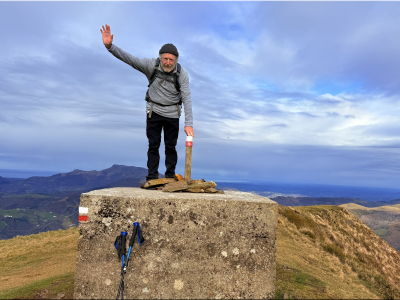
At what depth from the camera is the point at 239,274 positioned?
17.1 feet

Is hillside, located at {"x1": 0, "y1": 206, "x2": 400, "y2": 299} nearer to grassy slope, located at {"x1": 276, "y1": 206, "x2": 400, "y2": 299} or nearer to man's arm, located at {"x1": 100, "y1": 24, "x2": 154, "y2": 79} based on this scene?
grassy slope, located at {"x1": 276, "y1": 206, "x2": 400, "y2": 299}

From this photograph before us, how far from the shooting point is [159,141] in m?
7.56

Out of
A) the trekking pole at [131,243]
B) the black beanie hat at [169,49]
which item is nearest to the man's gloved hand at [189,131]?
the black beanie hat at [169,49]

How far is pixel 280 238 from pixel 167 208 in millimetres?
9595

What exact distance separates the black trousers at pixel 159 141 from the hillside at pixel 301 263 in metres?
3.29

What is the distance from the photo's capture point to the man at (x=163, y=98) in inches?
271

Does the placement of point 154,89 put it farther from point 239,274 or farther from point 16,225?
point 16,225

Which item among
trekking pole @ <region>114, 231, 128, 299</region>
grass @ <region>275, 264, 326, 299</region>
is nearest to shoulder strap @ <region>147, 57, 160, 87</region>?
trekking pole @ <region>114, 231, 128, 299</region>

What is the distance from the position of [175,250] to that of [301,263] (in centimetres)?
636

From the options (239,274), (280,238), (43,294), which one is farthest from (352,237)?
(43,294)

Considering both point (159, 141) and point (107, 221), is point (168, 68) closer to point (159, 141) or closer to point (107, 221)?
point (159, 141)

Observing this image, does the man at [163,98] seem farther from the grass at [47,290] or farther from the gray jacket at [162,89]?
the grass at [47,290]

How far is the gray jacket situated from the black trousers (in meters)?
0.19

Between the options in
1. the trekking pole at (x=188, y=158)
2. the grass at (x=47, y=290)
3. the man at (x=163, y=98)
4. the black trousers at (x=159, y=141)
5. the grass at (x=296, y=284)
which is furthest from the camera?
the black trousers at (x=159, y=141)
